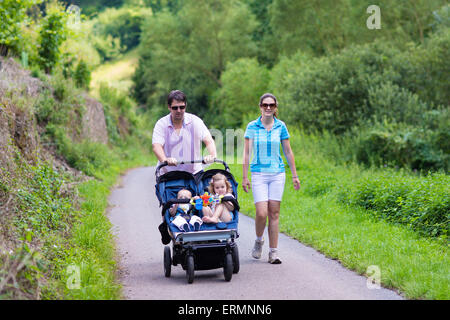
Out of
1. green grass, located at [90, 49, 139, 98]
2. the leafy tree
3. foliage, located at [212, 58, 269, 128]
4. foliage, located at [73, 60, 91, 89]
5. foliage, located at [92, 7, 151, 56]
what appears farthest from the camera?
foliage, located at [92, 7, 151, 56]

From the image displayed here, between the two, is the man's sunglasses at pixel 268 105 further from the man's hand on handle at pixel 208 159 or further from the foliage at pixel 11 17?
the foliage at pixel 11 17

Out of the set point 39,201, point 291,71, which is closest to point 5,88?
point 39,201

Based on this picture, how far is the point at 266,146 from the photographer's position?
771 cm

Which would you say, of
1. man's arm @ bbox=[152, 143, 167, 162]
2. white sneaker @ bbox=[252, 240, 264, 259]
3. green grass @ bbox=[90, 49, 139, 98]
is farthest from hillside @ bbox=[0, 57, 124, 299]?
green grass @ bbox=[90, 49, 139, 98]

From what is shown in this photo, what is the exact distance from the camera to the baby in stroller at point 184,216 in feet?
21.7

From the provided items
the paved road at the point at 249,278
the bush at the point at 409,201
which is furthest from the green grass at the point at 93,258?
the bush at the point at 409,201

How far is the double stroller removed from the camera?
646 centimetres

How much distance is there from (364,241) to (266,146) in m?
2.22

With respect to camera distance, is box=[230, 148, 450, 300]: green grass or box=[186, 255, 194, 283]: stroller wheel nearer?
box=[230, 148, 450, 300]: green grass

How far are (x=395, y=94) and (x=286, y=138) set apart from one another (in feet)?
69.3

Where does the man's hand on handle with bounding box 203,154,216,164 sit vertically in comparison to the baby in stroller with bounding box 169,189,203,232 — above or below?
above

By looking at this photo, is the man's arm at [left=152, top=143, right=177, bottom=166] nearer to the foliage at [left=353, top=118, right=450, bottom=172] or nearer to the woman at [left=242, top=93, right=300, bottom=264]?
the woman at [left=242, top=93, right=300, bottom=264]

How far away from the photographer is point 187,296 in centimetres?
580

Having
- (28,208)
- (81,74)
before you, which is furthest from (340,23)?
(28,208)
